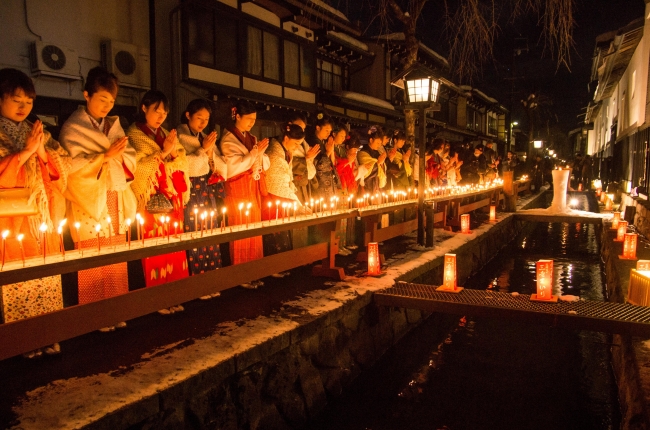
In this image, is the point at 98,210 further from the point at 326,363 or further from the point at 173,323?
the point at 326,363

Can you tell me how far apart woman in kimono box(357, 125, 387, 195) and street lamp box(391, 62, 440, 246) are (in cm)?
82

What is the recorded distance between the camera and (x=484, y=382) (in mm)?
5961

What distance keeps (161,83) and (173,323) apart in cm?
1124

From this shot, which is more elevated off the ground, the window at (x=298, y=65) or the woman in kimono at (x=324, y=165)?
the window at (x=298, y=65)

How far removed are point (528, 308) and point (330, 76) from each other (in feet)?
59.3

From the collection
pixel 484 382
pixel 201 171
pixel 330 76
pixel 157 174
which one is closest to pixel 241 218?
pixel 201 171

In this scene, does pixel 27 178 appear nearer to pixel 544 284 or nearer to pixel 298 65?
pixel 544 284

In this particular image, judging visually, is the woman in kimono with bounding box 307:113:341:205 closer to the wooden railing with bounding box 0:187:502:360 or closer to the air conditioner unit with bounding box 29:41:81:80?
the wooden railing with bounding box 0:187:502:360

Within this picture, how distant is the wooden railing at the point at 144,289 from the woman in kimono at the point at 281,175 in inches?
19.8

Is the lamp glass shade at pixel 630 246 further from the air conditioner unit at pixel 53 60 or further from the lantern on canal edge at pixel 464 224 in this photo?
the air conditioner unit at pixel 53 60

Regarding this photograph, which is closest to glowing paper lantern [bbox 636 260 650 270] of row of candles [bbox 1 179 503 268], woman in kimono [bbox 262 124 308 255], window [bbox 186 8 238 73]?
row of candles [bbox 1 179 503 268]

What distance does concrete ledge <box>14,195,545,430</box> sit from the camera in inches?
127

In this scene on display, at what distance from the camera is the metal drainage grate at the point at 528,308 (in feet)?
16.8

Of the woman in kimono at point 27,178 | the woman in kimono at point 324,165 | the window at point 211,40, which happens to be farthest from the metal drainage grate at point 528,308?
the window at point 211,40
